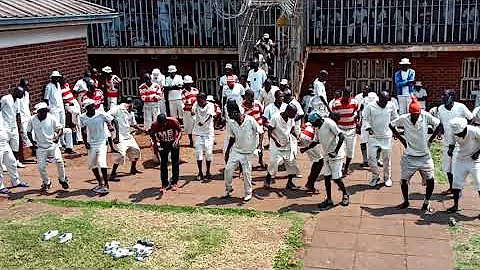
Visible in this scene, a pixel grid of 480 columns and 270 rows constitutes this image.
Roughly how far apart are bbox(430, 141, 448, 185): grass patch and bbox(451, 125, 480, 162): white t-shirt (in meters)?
1.78

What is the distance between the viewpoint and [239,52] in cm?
1484

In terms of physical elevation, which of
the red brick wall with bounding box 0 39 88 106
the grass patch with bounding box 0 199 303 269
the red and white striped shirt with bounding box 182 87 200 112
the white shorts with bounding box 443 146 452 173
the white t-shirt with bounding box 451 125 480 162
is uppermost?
the red brick wall with bounding box 0 39 88 106

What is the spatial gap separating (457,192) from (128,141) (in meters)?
5.56

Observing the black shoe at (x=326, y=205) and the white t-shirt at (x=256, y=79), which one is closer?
the black shoe at (x=326, y=205)

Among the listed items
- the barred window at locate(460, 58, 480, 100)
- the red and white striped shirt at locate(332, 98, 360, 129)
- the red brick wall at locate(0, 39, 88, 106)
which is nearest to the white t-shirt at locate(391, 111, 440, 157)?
the red and white striped shirt at locate(332, 98, 360, 129)

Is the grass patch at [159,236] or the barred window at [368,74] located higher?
the barred window at [368,74]

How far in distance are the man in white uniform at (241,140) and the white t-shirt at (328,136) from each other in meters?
1.00

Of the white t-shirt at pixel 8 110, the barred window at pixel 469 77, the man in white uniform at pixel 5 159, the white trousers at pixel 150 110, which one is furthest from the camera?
the barred window at pixel 469 77

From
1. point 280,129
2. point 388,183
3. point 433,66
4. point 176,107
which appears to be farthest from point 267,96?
point 433,66

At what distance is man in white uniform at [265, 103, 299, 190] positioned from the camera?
910 cm

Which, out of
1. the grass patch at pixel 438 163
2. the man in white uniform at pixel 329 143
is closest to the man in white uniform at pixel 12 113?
the man in white uniform at pixel 329 143

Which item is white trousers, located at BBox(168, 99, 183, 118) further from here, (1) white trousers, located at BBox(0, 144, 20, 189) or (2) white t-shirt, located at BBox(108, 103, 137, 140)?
(1) white trousers, located at BBox(0, 144, 20, 189)

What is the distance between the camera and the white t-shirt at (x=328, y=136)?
27.1 ft

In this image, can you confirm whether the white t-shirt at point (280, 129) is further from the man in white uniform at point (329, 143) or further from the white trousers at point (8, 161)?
the white trousers at point (8, 161)
